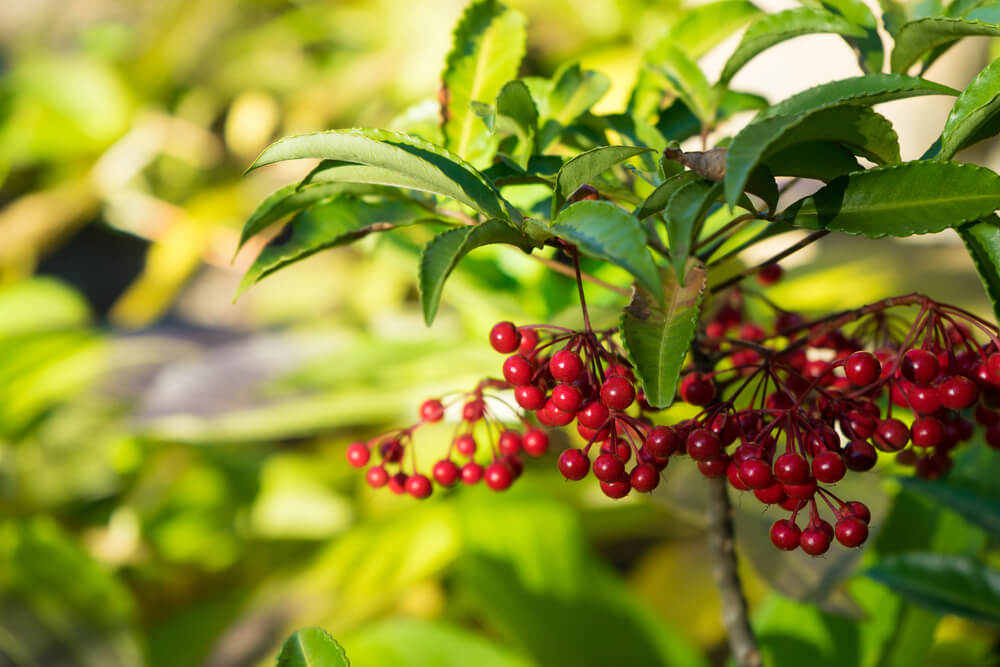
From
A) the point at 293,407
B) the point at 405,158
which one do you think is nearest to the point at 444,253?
the point at 405,158

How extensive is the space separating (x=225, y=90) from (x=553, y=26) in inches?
31.6

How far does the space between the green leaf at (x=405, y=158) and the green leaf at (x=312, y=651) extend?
7.6 inches

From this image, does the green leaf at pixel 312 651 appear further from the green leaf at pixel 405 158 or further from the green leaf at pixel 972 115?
the green leaf at pixel 972 115

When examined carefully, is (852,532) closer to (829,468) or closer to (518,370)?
(829,468)

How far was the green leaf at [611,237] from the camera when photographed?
0.89 ft

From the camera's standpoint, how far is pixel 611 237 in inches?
11.2

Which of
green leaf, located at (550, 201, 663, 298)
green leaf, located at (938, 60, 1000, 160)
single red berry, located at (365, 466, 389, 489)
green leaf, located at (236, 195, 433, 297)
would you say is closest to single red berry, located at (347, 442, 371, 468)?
single red berry, located at (365, 466, 389, 489)

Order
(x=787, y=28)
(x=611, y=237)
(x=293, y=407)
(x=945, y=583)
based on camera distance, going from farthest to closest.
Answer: (x=293, y=407), (x=945, y=583), (x=787, y=28), (x=611, y=237)

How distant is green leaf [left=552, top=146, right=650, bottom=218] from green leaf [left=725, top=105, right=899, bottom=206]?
0.05 meters

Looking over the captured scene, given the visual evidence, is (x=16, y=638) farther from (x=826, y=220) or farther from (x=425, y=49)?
(x=425, y=49)

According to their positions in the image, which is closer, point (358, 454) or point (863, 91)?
point (863, 91)

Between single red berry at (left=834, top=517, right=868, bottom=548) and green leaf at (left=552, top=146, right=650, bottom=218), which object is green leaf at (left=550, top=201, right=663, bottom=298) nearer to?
green leaf at (left=552, top=146, right=650, bottom=218)

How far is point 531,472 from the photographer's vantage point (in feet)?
3.85

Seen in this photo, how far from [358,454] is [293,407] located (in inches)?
22.7
